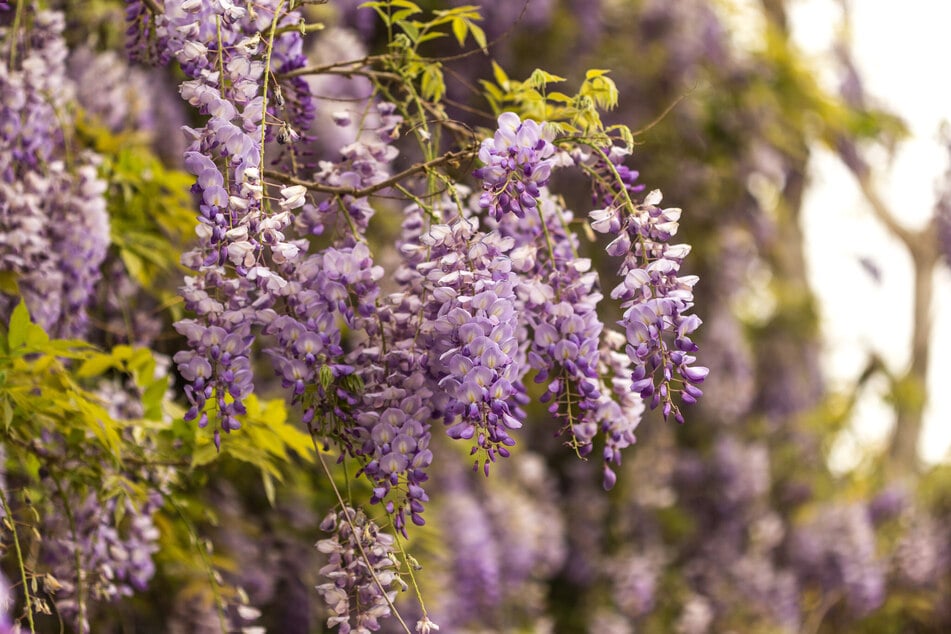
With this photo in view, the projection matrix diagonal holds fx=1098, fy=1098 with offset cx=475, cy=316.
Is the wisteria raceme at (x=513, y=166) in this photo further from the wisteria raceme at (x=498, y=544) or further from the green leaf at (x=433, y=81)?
the wisteria raceme at (x=498, y=544)

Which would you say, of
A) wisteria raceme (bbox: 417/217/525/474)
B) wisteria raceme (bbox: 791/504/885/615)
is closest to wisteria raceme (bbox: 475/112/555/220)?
wisteria raceme (bbox: 417/217/525/474)

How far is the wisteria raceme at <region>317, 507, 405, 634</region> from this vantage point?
150cm

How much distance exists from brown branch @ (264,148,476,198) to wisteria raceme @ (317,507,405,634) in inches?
18.2

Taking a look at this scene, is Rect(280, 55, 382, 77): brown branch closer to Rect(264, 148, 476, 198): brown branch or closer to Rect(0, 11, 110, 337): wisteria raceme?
Rect(264, 148, 476, 198): brown branch

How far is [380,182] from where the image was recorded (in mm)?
1697

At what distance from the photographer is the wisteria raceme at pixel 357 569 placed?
1.50 metres

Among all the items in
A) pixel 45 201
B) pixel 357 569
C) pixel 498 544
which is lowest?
pixel 498 544

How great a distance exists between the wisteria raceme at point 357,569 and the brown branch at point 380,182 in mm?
462

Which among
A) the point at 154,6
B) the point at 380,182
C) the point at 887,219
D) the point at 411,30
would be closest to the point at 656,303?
the point at 380,182

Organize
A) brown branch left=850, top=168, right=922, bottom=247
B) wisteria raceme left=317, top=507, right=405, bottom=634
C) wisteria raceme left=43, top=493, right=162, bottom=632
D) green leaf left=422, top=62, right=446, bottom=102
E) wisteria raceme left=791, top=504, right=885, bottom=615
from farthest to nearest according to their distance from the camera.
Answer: brown branch left=850, top=168, right=922, bottom=247 < wisteria raceme left=791, top=504, right=885, bottom=615 < wisteria raceme left=43, top=493, right=162, bottom=632 < green leaf left=422, top=62, right=446, bottom=102 < wisteria raceme left=317, top=507, right=405, bottom=634

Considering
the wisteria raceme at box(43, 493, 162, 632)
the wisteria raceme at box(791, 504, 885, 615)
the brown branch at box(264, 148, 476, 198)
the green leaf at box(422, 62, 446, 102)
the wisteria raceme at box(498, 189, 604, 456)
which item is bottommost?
the wisteria raceme at box(791, 504, 885, 615)

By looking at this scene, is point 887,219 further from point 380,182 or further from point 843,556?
point 380,182

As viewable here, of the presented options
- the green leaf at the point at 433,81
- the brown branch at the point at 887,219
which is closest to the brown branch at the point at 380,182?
the green leaf at the point at 433,81

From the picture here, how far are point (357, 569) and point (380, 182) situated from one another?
0.59 meters
